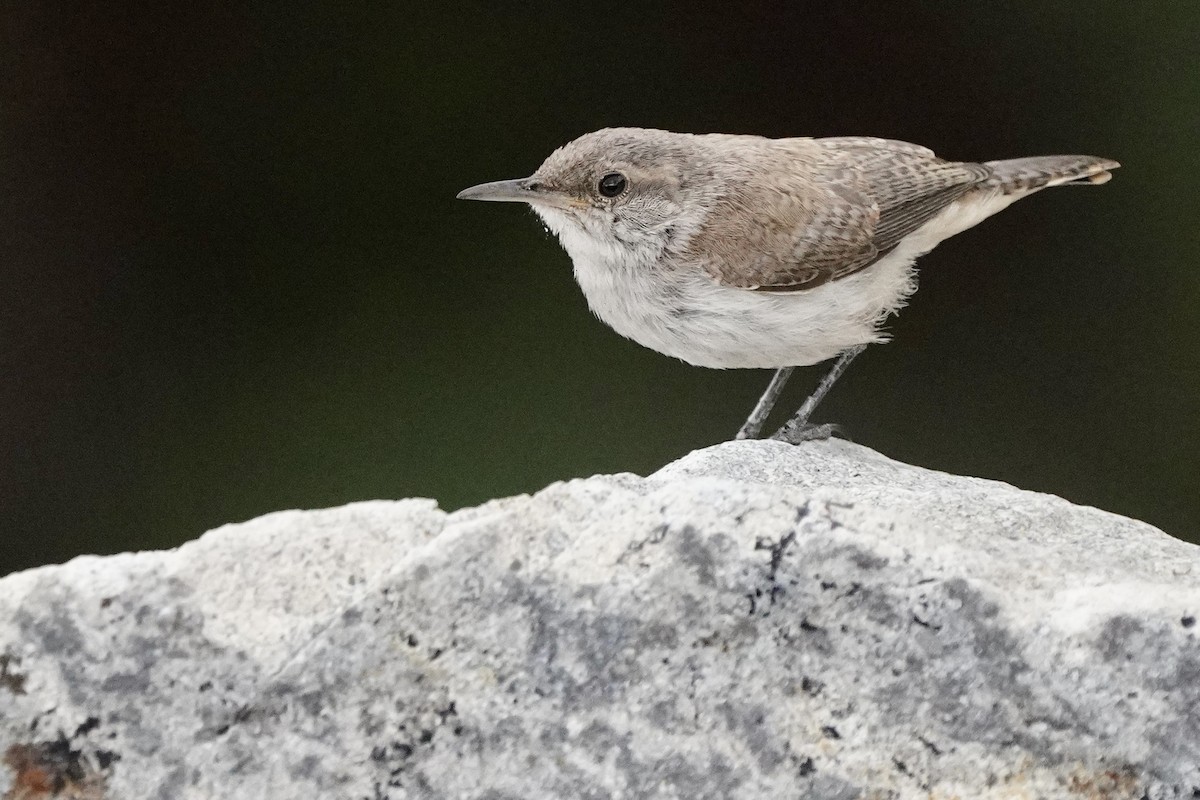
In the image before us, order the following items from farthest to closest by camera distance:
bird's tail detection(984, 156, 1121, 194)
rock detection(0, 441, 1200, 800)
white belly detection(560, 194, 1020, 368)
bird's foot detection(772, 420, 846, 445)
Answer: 1. bird's tail detection(984, 156, 1121, 194)
2. bird's foot detection(772, 420, 846, 445)
3. white belly detection(560, 194, 1020, 368)
4. rock detection(0, 441, 1200, 800)

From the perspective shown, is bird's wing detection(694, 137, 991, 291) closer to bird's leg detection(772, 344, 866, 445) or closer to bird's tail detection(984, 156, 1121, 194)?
bird's tail detection(984, 156, 1121, 194)

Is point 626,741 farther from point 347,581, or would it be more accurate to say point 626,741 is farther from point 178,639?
point 178,639

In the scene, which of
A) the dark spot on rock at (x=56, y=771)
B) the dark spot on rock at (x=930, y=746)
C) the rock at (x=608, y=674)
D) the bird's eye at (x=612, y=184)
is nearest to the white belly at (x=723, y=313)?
the bird's eye at (x=612, y=184)

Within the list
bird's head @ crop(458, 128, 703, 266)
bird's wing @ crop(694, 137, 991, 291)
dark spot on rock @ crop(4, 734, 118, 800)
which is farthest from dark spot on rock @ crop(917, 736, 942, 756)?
bird's head @ crop(458, 128, 703, 266)

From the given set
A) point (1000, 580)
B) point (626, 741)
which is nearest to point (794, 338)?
point (1000, 580)

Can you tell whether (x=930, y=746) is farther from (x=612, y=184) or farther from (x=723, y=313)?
(x=612, y=184)

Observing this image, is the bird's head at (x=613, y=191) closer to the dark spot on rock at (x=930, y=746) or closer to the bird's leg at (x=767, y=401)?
the bird's leg at (x=767, y=401)
